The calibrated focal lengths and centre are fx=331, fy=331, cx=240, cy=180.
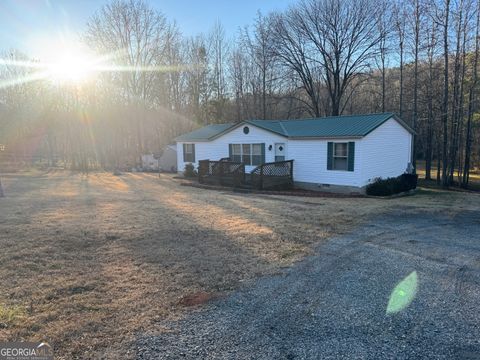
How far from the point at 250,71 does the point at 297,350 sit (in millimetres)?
32919

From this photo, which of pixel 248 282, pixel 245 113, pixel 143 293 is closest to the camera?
pixel 143 293

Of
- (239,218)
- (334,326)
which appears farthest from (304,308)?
(239,218)

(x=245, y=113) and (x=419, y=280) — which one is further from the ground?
(x=245, y=113)

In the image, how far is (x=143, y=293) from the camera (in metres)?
3.78

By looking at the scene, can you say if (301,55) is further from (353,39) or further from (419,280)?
(419,280)

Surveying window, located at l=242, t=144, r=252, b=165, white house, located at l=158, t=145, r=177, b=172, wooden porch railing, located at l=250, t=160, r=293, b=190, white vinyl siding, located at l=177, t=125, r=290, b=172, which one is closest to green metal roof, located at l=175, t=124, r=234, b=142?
white vinyl siding, located at l=177, t=125, r=290, b=172

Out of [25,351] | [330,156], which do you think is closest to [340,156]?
[330,156]

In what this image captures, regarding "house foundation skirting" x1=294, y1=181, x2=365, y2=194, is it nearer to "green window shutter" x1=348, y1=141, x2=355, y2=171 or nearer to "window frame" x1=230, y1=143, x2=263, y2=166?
"green window shutter" x1=348, y1=141, x2=355, y2=171

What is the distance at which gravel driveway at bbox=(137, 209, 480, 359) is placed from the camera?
8.93ft

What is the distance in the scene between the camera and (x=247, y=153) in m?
17.9

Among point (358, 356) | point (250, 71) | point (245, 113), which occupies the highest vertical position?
point (250, 71)

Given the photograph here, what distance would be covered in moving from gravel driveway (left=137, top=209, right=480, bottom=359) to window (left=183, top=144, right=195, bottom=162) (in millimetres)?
17015

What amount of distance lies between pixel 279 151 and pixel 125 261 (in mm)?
12592

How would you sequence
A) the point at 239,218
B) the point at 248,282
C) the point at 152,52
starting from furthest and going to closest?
the point at 152,52 → the point at 239,218 → the point at 248,282
